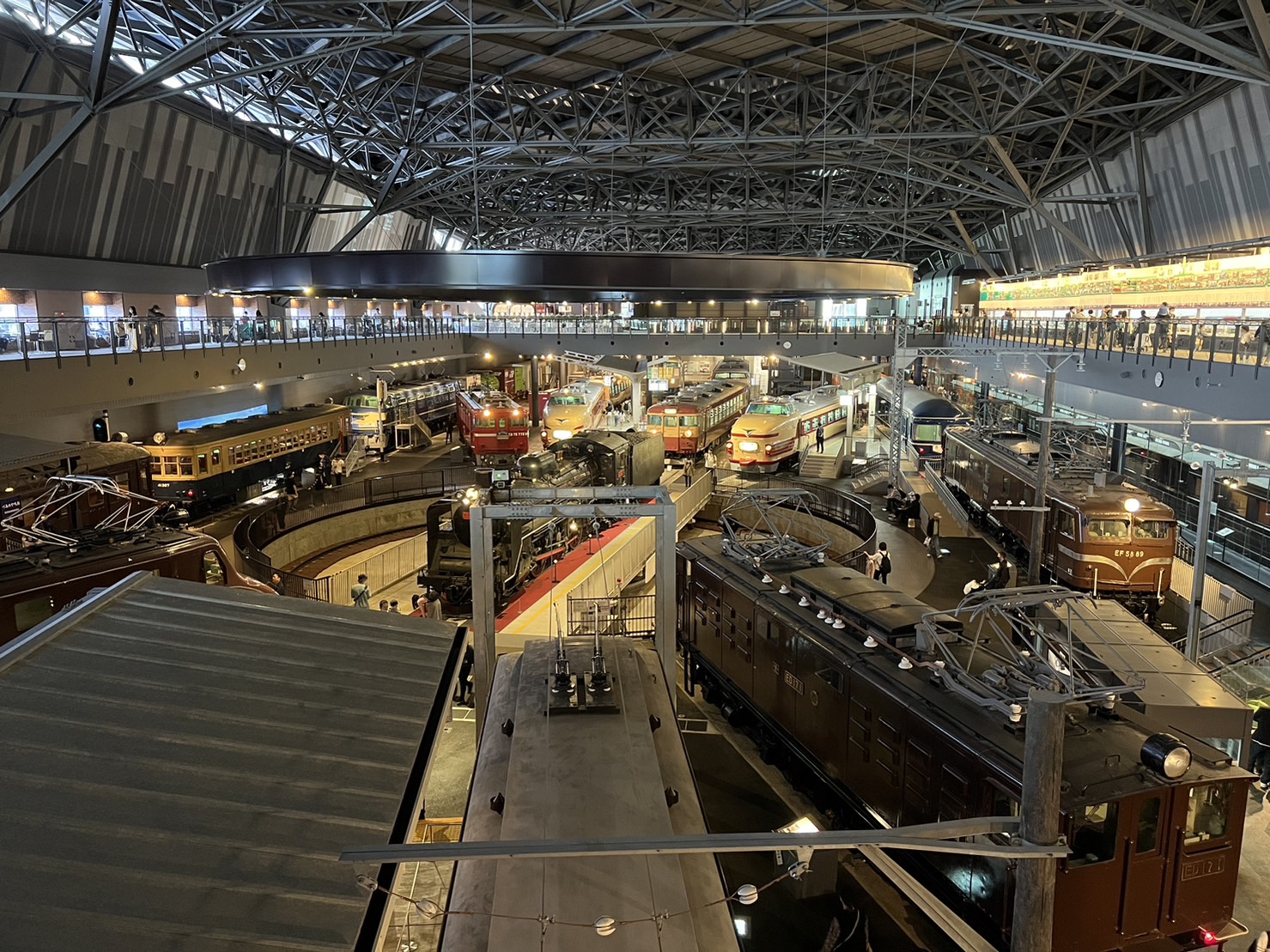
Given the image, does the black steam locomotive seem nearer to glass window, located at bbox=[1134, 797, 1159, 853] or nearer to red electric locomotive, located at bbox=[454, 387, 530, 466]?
red electric locomotive, located at bbox=[454, 387, 530, 466]

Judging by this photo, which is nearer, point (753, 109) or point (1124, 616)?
point (1124, 616)

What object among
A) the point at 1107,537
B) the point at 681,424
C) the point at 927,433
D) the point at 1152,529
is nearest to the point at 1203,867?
the point at 1107,537

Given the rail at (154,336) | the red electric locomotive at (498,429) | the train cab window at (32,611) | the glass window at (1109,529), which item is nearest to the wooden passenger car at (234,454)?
the rail at (154,336)

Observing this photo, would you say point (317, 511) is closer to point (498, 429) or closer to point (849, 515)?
point (498, 429)

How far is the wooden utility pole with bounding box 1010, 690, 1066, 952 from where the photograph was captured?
4.86 m

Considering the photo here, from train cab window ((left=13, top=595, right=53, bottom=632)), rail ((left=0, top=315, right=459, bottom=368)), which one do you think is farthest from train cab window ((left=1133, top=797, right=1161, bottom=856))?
rail ((left=0, top=315, right=459, bottom=368))

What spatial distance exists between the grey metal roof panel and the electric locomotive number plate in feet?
23.8

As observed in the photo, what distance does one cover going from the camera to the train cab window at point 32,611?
11703 mm

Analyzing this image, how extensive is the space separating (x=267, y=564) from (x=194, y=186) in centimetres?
2240

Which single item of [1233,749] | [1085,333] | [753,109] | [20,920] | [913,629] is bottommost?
[1233,749]

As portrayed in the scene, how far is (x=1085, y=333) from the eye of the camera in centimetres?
2686

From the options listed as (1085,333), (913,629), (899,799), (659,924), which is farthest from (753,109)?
(659,924)

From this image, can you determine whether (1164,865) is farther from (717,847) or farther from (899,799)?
(717,847)

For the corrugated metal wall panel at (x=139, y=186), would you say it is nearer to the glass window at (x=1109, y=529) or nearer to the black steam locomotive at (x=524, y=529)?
the black steam locomotive at (x=524, y=529)
